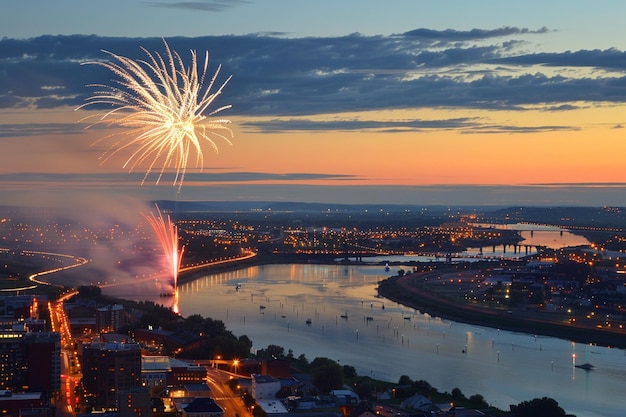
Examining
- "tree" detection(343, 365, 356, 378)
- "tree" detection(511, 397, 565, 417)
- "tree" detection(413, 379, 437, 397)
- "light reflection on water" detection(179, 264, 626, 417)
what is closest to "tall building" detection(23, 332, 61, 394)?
"tree" detection(343, 365, 356, 378)

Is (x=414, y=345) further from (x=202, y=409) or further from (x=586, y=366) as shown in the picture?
(x=202, y=409)

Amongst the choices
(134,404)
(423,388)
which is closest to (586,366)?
(423,388)

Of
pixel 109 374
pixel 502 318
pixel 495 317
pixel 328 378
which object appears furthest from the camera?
pixel 495 317

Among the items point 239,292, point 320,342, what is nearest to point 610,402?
point 320,342

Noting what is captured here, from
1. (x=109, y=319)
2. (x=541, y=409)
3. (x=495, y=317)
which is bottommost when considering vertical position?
(x=495, y=317)

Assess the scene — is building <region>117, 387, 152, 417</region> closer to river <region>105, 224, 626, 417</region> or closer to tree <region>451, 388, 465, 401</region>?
tree <region>451, 388, 465, 401</region>

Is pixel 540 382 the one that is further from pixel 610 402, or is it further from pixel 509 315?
pixel 509 315

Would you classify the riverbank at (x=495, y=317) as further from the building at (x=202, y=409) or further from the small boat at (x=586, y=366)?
the building at (x=202, y=409)

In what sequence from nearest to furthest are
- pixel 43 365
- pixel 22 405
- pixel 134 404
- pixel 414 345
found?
pixel 134 404, pixel 22 405, pixel 43 365, pixel 414 345
